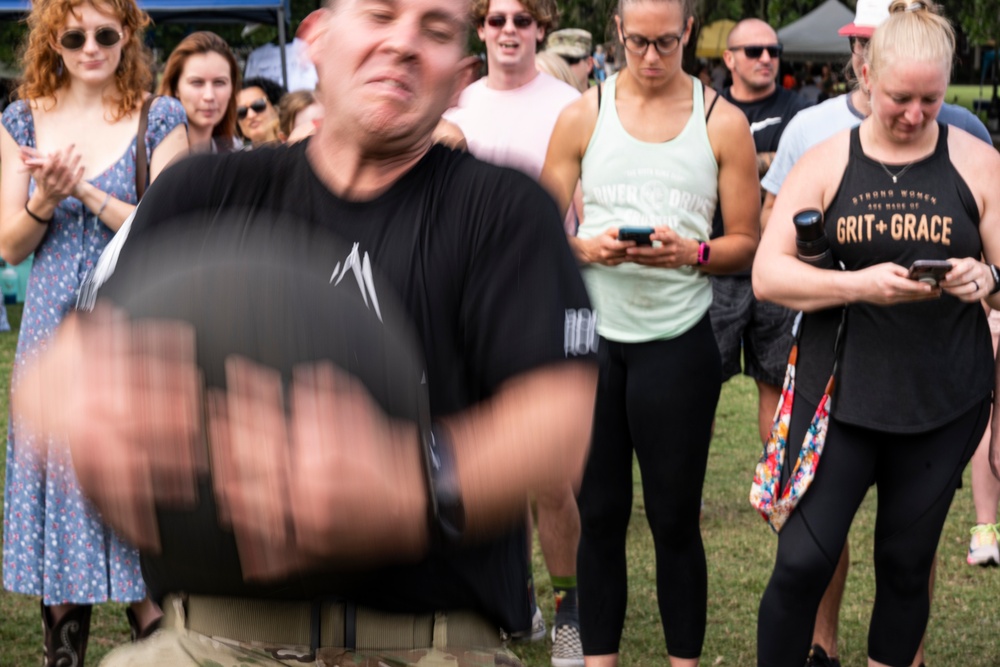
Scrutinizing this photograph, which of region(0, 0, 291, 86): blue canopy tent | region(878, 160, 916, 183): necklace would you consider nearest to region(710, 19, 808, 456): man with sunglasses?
region(878, 160, 916, 183): necklace

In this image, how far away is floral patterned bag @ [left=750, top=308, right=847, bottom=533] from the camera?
13.4 ft

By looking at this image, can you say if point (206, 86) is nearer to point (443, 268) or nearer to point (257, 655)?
point (443, 268)

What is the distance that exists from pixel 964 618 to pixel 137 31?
12.6ft

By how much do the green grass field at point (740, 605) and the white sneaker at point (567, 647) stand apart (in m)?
0.07

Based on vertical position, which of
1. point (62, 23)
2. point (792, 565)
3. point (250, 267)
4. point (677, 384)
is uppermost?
point (62, 23)

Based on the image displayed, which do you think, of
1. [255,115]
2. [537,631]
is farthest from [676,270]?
[255,115]

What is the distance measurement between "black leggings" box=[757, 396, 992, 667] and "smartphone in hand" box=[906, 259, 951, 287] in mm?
510

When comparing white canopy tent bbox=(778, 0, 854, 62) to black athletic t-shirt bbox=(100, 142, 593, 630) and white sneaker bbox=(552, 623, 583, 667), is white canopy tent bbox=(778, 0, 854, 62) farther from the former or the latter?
black athletic t-shirt bbox=(100, 142, 593, 630)

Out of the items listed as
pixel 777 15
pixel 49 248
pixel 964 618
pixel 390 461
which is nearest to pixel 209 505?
pixel 390 461

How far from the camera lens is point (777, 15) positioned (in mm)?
29125

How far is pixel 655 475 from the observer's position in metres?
4.52

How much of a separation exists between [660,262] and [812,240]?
1.75 feet

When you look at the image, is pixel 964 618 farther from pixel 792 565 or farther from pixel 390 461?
pixel 390 461

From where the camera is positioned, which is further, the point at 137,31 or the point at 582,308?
the point at 137,31
